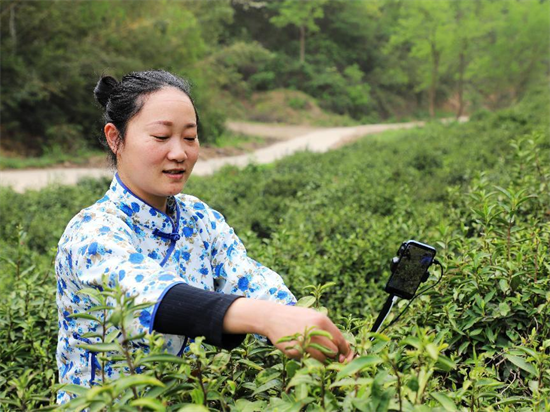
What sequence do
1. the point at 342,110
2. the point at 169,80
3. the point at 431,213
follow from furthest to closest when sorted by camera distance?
the point at 342,110, the point at 431,213, the point at 169,80

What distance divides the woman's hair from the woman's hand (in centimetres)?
75

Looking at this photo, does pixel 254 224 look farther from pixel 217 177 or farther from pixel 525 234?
pixel 217 177

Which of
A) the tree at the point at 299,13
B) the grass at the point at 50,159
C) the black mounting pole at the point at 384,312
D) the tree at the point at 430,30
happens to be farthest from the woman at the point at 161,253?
the tree at the point at 299,13

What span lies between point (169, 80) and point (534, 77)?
85.4 feet

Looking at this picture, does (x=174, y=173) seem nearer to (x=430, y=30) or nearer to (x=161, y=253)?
(x=161, y=253)

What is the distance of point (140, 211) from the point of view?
1.60 metres

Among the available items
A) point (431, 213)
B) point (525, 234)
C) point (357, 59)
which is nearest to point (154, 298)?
point (525, 234)

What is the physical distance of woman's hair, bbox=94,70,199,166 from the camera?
1.62 meters

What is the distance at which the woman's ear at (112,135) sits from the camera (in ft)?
5.59

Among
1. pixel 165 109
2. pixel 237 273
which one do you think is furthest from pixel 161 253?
pixel 165 109

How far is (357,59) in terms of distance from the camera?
38.9m

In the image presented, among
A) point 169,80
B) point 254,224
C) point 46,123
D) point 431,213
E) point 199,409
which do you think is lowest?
point 46,123

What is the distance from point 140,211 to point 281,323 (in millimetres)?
678

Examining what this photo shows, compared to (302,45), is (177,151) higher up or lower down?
higher up
